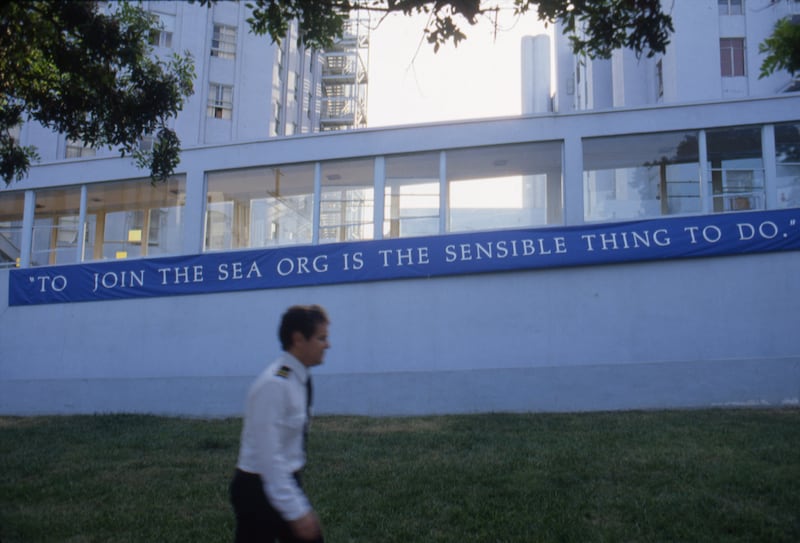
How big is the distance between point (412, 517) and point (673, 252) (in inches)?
337

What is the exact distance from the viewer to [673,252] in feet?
43.8

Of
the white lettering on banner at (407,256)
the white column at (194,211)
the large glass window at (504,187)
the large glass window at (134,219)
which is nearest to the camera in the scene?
the white lettering on banner at (407,256)

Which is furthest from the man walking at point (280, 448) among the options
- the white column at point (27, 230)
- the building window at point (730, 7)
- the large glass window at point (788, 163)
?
the building window at point (730, 7)

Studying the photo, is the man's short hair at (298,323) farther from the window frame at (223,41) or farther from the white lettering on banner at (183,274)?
the window frame at (223,41)

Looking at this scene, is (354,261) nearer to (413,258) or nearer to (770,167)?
(413,258)

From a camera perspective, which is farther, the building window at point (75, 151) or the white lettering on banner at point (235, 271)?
the building window at point (75, 151)

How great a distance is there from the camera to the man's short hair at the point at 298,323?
3.57 metres

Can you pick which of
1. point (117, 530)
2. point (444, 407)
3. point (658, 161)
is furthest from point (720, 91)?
point (117, 530)

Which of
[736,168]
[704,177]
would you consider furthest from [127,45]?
[736,168]

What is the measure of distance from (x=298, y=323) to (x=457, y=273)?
1079 centimetres

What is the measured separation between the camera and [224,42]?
109 feet

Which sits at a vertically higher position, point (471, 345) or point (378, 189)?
point (378, 189)

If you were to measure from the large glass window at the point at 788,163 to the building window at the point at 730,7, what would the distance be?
→ 802 inches

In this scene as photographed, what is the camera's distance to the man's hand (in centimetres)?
321
